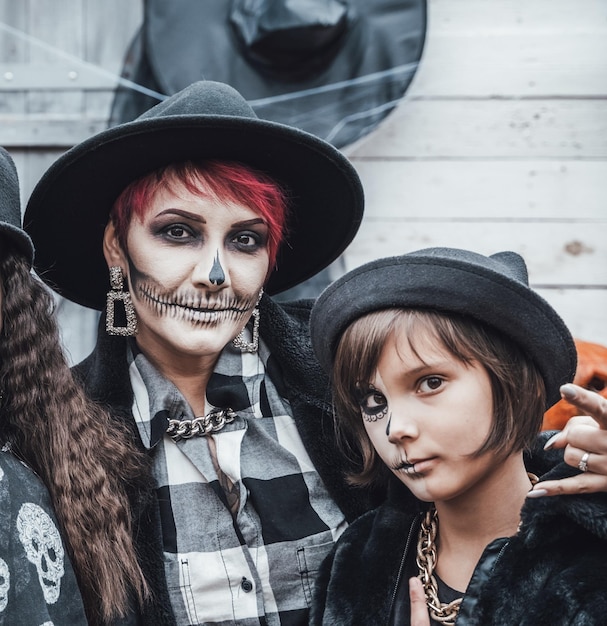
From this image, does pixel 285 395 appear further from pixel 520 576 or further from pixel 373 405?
pixel 520 576

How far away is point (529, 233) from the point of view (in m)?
3.33

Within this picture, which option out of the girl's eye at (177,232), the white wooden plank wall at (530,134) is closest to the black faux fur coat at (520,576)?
the girl's eye at (177,232)

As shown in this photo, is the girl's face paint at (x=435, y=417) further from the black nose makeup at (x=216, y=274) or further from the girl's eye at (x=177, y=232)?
the girl's eye at (x=177, y=232)

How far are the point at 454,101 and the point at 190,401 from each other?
180 cm

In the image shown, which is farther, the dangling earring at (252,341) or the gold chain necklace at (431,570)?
the dangling earring at (252,341)

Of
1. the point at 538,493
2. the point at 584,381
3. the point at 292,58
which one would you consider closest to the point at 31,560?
the point at 538,493

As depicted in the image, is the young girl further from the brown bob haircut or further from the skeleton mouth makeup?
the skeleton mouth makeup

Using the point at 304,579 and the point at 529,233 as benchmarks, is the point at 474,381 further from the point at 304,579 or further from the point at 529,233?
the point at 529,233

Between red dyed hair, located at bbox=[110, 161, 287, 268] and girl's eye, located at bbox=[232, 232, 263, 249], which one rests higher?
red dyed hair, located at bbox=[110, 161, 287, 268]

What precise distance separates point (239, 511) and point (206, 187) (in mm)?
702

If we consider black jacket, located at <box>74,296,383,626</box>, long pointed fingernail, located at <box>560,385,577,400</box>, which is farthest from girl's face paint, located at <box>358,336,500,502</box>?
black jacket, located at <box>74,296,383,626</box>

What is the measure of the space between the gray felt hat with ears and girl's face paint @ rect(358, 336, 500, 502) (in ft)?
2.34

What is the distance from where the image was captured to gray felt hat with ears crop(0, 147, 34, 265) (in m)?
1.67

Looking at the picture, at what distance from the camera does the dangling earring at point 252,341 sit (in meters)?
2.10
